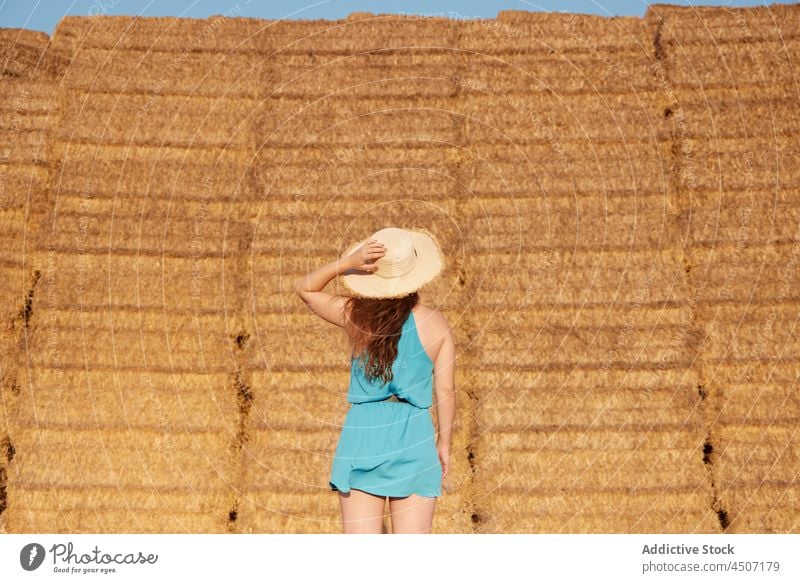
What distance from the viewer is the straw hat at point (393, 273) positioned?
562cm

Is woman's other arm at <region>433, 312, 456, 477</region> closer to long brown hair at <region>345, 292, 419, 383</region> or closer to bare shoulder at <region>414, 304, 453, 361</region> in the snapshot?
bare shoulder at <region>414, 304, 453, 361</region>

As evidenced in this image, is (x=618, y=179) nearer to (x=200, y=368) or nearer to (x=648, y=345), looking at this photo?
(x=648, y=345)

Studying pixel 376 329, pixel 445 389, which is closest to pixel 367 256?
pixel 376 329

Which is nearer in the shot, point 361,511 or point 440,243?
point 361,511

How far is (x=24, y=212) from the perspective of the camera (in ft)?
27.5

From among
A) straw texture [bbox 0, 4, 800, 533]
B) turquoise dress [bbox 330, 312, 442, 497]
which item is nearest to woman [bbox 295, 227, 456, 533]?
turquoise dress [bbox 330, 312, 442, 497]

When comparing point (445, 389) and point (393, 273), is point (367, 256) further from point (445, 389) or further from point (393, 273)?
point (445, 389)

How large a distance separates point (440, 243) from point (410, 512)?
307cm

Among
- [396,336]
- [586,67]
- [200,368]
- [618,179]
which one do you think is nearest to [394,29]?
[586,67]

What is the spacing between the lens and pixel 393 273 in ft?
18.6

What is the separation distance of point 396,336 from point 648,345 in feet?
10.1

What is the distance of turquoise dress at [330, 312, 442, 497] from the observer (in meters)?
5.35

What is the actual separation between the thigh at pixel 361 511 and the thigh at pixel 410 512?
8 cm

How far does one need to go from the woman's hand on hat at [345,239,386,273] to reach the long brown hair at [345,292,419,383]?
0.18 m
